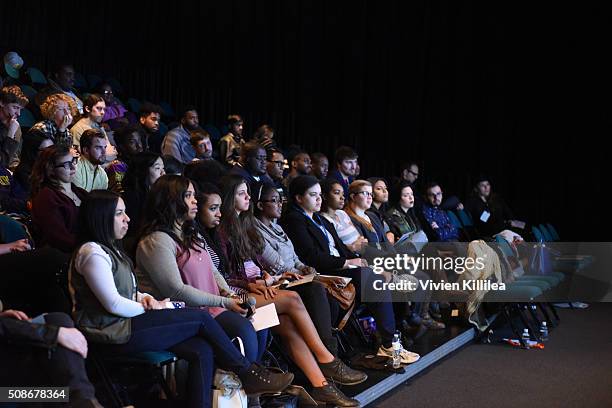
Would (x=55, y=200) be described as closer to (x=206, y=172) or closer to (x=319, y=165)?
(x=206, y=172)

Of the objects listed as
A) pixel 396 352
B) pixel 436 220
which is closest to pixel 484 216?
pixel 436 220

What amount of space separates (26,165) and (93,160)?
1.36 ft

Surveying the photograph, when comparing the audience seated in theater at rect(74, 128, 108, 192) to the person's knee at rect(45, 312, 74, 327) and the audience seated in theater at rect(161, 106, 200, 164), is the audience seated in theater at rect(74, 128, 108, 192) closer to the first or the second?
the person's knee at rect(45, 312, 74, 327)

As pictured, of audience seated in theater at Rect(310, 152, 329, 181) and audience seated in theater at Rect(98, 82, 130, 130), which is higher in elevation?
audience seated in theater at Rect(98, 82, 130, 130)

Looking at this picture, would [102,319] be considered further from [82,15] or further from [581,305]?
[82,15]

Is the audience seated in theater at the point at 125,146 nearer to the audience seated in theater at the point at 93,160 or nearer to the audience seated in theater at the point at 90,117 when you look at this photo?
the audience seated in theater at the point at 93,160

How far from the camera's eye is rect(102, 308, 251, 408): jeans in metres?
2.62

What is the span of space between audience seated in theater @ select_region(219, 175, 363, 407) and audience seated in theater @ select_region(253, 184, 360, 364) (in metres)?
0.08

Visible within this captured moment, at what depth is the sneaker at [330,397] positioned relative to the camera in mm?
3459

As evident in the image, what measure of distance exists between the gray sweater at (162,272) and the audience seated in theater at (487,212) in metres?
5.08

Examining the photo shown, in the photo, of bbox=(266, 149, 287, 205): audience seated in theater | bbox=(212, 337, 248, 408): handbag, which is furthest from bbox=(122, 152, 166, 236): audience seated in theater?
bbox=(266, 149, 287, 205): audience seated in theater

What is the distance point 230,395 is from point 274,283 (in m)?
0.97

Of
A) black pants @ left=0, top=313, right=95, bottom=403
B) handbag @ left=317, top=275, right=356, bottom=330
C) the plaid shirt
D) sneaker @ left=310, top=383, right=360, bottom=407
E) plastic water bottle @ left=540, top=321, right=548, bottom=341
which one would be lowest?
plastic water bottle @ left=540, top=321, right=548, bottom=341

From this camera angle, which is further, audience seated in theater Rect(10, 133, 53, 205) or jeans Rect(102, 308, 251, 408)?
audience seated in theater Rect(10, 133, 53, 205)
